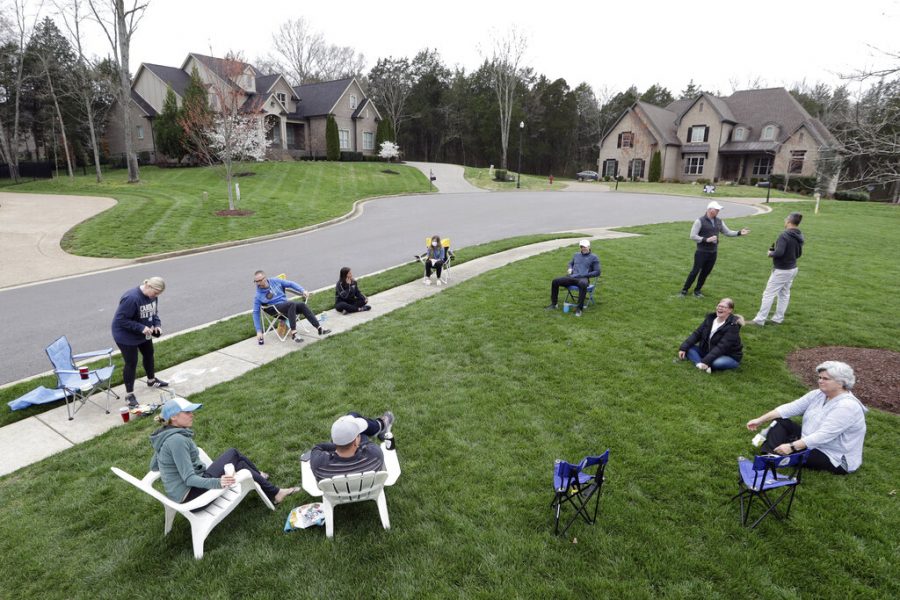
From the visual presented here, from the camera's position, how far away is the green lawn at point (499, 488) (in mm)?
3908

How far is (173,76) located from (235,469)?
51.7 m

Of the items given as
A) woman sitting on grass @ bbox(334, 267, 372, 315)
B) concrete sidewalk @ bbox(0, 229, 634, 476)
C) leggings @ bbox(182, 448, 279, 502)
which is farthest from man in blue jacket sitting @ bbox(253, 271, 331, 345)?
leggings @ bbox(182, 448, 279, 502)

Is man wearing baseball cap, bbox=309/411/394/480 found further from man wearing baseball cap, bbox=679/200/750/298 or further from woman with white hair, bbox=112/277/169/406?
man wearing baseball cap, bbox=679/200/750/298

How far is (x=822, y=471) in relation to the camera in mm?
5055

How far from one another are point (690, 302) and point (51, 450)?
1109 cm

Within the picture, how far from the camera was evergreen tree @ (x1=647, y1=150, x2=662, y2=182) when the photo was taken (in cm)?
5091

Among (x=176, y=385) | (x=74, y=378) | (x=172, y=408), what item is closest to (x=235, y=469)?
(x=172, y=408)

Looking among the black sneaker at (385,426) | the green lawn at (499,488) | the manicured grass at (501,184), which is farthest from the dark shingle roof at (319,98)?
the black sneaker at (385,426)

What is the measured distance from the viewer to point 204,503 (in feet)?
13.8

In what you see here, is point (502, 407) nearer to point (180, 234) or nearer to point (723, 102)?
point (180, 234)

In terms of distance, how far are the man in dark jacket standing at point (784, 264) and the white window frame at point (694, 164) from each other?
4875 centimetres

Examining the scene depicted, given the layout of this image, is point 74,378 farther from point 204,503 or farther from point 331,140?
point 331,140

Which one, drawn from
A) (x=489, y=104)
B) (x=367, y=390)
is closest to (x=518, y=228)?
(x=367, y=390)

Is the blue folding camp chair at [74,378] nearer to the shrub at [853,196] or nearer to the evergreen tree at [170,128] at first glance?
the evergreen tree at [170,128]
